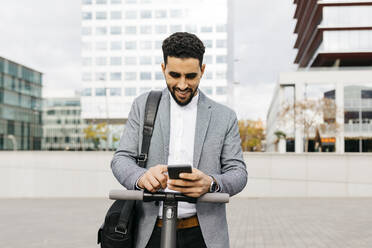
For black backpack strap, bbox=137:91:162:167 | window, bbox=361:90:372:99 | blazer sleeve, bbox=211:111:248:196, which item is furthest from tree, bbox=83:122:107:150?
blazer sleeve, bbox=211:111:248:196

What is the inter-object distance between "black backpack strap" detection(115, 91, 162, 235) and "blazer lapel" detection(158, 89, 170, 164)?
1.0 inches

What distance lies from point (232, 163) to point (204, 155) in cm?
14

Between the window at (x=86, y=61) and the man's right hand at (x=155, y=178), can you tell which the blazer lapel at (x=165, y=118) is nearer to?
the man's right hand at (x=155, y=178)

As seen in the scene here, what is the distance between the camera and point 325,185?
47.5 feet

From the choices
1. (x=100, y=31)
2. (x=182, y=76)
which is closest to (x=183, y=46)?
(x=182, y=76)

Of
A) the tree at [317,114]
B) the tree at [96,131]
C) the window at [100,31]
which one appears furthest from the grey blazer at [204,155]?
the window at [100,31]

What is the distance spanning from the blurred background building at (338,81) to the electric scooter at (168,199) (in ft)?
118

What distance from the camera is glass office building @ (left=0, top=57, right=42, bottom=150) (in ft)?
222

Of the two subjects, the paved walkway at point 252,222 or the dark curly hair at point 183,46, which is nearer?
the dark curly hair at point 183,46

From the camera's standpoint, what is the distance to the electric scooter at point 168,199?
1.80 m

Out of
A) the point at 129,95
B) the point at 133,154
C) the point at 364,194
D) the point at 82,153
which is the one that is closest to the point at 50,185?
the point at 82,153

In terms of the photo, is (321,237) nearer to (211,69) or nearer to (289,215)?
(289,215)

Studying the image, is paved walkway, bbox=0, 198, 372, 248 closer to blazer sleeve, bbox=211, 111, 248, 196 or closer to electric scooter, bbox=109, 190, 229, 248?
blazer sleeve, bbox=211, 111, 248, 196

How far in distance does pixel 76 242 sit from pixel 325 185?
934 cm
